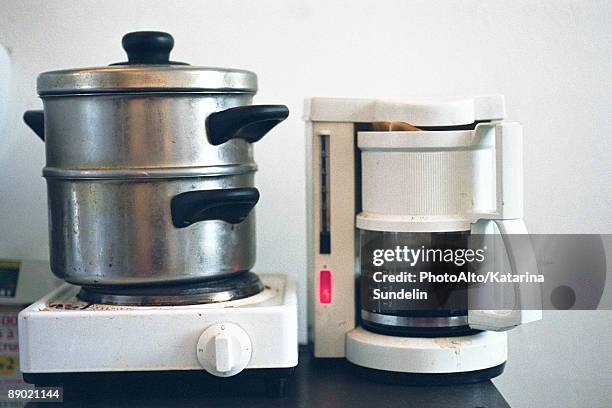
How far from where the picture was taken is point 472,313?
3.05ft

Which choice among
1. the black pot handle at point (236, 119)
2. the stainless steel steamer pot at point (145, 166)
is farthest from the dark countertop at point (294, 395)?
the black pot handle at point (236, 119)

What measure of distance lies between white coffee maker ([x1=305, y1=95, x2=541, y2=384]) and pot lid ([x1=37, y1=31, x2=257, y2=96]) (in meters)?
0.15

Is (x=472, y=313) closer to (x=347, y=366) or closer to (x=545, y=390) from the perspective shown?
(x=347, y=366)

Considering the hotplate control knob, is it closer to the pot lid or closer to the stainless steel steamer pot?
the stainless steel steamer pot

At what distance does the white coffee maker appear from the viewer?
92cm

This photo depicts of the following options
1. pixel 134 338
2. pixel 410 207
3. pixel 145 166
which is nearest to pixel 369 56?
pixel 410 207

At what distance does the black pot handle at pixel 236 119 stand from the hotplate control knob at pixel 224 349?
20 cm

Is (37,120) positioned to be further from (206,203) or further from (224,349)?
(224,349)

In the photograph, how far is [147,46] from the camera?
35.9 inches

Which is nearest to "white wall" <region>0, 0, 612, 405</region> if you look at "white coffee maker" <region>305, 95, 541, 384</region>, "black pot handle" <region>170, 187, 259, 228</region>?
"white coffee maker" <region>305, 95, 541, 384</region>

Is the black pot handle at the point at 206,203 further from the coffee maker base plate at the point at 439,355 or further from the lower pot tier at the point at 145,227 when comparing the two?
the coffee maker base plate at the point at 439,355

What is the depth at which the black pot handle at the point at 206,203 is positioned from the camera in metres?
0.87

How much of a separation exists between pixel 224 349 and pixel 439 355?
25 cm

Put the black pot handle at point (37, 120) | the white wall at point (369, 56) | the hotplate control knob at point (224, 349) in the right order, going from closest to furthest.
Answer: the hotplate control knob at point (224, 349)
the black pot handle at point (37, 120)
the white wall at point (369, 56)
